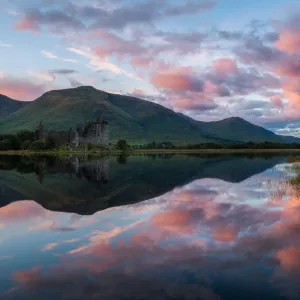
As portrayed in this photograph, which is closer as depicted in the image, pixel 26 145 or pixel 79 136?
pixel 26 145

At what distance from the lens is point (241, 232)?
19.2m

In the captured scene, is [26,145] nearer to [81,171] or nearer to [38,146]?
[38,146]

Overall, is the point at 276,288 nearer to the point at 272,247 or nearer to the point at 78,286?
the point at 272,247

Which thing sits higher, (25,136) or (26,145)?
(25,136)

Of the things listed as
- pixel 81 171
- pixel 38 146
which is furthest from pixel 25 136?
pixel 81 171

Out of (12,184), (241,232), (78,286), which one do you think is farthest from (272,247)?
(12,184)

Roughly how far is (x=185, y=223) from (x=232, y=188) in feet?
63.8

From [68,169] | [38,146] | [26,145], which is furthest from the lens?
[26,145]

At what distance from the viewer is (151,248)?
16188mm

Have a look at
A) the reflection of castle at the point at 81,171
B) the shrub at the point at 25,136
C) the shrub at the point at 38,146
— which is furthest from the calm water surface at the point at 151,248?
the shrub at the point at 25,136

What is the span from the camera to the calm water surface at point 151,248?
38.2 feet

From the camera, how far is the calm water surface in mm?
11656

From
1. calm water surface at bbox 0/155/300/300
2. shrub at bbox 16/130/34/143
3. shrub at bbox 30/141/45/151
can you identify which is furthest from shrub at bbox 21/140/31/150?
calm water surface at bbox 0/155/300/300

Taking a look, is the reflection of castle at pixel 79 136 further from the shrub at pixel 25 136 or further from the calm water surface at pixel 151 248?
the calm water surface at pixel 151 248
